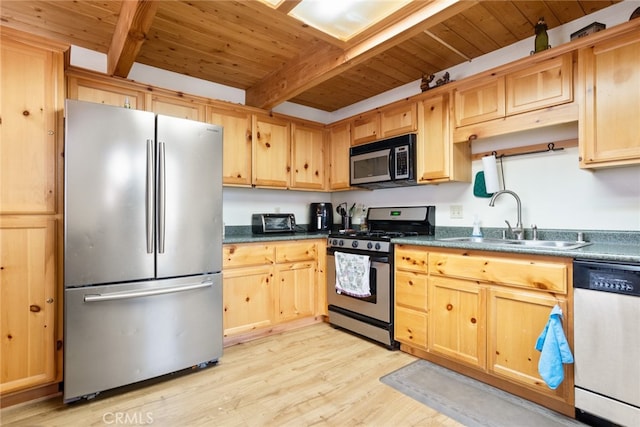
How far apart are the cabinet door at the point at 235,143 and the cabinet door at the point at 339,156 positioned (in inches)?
39.9

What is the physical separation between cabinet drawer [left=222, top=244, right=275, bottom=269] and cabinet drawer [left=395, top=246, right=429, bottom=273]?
44.5 inches

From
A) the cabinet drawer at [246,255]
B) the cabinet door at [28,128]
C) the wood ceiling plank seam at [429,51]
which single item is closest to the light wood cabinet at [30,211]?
the cabinet door at [28,128]

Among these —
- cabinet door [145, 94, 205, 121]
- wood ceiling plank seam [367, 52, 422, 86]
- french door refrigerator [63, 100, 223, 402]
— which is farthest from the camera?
wood ceiling plank seam [367, 52, 422, 86]

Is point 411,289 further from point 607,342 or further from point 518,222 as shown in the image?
point 607,342

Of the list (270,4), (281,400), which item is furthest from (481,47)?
(281,400)

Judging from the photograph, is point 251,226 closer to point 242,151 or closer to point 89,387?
point 242,151

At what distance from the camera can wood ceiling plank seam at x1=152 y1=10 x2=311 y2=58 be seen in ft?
7.17

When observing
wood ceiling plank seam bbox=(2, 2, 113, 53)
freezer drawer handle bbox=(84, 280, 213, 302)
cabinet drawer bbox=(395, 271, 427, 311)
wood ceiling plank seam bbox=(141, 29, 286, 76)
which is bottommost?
cabinet drawer bbox=(395, 271, 427, 311)

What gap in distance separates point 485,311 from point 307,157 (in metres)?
2.33

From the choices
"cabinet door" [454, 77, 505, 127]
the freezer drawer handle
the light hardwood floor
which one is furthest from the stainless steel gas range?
the freezer drawer handle

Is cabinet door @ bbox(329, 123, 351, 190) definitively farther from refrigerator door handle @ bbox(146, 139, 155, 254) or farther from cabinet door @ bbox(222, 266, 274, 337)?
refrigerator door handle @ bbox(146, 139, 155, 254)

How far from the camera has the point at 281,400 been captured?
189 centimetres

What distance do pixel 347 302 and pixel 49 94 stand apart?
2669 mm

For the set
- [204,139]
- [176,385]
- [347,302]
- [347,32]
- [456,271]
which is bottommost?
[176,385]
